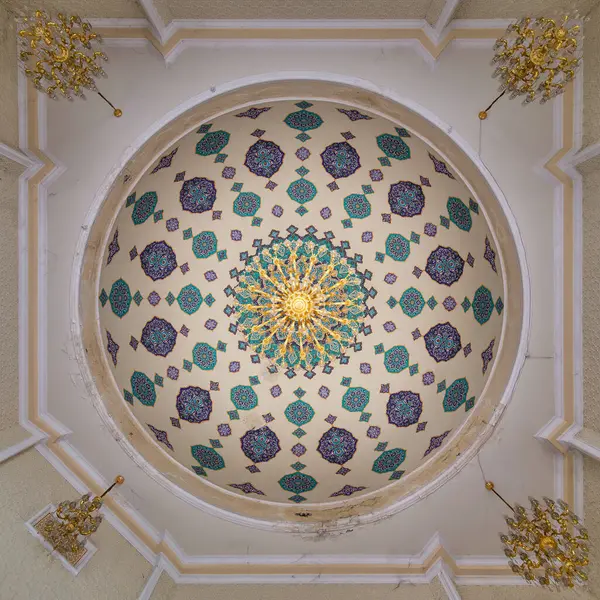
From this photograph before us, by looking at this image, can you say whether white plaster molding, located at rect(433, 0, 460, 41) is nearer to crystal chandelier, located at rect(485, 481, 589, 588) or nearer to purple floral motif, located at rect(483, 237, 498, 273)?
purple floral motif, located at rect(483, 237, 498, 273)

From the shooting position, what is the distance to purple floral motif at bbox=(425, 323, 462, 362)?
6.61 m

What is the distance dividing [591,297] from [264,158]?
168 inches

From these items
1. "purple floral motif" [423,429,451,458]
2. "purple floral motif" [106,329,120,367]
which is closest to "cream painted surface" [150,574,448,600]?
"purple floral motif" [423,429,451,458]

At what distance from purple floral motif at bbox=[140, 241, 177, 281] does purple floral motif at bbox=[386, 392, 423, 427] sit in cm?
349

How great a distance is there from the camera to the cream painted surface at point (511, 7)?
509 cm

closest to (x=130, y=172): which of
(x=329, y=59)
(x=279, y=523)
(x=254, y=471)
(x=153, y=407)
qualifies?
(x=329, y=59)

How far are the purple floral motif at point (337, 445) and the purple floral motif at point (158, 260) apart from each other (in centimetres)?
313

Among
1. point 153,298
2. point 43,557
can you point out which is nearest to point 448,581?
point 43,557

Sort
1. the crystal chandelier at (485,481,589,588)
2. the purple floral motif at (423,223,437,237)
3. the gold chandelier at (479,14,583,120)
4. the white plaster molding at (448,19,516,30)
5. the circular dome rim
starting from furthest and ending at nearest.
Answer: the purple floral motif at (423,223,437,237), the circular dome rim, the white plaster molding at (448,19,516,30), the crystal chandelier at (485,481,589,588), the gold chandelier at (479,14,583,120)

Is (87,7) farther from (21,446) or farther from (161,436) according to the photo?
(161,436)

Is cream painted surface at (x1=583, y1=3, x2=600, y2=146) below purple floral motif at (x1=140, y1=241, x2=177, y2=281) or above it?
above

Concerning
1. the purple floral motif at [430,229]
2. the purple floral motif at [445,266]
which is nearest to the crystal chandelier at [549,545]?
the purple floral motif at [445,266]

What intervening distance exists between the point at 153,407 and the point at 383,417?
3075 millimetres

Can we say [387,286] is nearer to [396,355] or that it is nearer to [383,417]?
[396,355]
